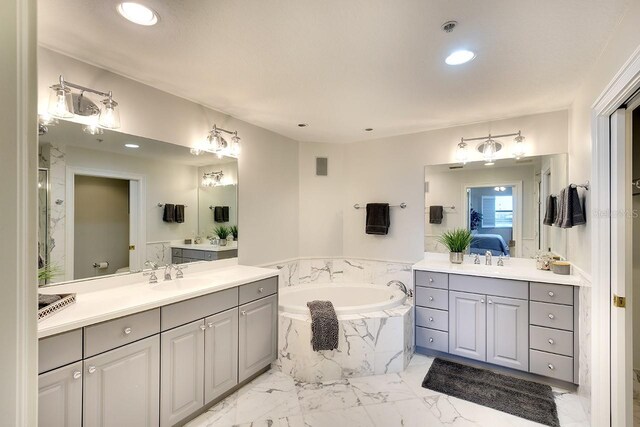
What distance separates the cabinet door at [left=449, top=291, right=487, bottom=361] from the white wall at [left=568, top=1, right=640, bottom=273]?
0.87 metres

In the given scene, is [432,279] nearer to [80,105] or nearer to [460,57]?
[460,57]

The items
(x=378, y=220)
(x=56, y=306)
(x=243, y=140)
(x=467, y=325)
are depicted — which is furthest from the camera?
(x=378, y=220)

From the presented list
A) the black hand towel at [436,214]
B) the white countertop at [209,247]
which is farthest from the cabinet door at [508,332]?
the white countertop at [209,247]

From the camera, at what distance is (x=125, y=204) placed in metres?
2.29

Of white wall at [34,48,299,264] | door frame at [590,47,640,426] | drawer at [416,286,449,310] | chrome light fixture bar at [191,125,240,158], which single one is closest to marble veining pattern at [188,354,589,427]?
door frame at [590,47,640,426]

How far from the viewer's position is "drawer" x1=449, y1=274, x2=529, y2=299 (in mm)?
2646

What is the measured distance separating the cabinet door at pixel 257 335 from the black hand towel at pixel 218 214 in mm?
877

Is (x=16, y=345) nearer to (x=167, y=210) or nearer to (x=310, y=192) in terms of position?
(x=167, y=210)

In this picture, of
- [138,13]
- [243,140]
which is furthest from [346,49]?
[243,140]

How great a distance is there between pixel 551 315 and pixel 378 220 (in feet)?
6.10

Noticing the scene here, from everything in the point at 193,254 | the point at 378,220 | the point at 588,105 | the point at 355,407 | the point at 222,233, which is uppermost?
the point at 588,105

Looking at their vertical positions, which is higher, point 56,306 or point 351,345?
point 56,306

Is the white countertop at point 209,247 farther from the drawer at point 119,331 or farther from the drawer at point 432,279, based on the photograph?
the drawer at point 432,279

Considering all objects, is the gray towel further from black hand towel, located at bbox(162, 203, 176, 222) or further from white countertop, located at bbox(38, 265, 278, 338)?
black hand towel, located at bbox(162, 203, 176, 222)
